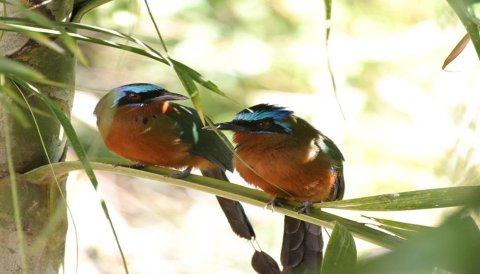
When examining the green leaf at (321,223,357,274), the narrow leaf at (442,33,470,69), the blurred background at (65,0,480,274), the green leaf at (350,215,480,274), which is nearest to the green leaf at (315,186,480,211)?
the green leaf at (321,223,357,274)

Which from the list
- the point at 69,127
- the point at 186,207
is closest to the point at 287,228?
the point at 69,127

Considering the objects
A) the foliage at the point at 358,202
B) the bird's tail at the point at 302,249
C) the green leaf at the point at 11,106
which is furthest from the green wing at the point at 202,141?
the green leaf at the point at 11,106

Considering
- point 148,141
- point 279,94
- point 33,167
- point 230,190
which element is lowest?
point 279,94

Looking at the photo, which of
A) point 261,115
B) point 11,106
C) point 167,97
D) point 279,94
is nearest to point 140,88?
point 167,97

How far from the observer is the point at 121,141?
3029mm

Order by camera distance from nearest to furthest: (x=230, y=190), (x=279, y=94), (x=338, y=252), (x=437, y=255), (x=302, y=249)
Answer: (x=437, y=255)
(x=338, y=252)
(x=230, y=190)
(x=302, y=249)
(x=279, y=94)

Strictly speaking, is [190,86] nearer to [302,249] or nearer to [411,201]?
[411,201]

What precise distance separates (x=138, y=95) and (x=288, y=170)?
2.39 ft

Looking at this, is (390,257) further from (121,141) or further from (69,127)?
(121,141)

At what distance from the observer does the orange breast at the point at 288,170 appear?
2.83 metres

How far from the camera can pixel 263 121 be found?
3121 mm

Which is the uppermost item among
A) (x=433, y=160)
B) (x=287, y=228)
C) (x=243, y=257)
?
(x=287, y=228)

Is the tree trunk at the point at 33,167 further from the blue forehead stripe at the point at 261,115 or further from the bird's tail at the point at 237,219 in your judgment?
the blue forehead stripe at the point at 261,115

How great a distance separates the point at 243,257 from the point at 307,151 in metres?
2.77
